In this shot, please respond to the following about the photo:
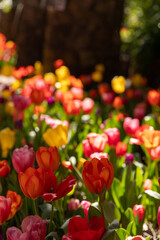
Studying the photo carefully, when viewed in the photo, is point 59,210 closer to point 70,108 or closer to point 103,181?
point 103,181

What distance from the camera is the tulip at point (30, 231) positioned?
0.77 meters

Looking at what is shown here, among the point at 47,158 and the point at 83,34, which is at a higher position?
the point at 47,158

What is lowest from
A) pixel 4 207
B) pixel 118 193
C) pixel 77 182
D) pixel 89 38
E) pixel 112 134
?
pixel 89 38

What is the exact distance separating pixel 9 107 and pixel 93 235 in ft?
5.96

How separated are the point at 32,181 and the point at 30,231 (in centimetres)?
12

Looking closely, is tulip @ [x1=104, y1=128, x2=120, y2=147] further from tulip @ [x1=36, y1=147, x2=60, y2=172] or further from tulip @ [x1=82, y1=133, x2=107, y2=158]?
tulip @ [x1=36, y1=147, x2=60, y2=172]

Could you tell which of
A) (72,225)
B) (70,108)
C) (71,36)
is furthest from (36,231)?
(71,36)

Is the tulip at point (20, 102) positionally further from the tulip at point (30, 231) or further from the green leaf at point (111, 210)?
the tulip at point (30, 231)

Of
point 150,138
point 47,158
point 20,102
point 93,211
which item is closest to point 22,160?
point 47,158

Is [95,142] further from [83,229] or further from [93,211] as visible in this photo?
[83,229]

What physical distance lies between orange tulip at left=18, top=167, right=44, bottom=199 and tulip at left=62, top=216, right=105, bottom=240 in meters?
0.13

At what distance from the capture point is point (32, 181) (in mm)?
845

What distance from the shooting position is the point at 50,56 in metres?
3.95

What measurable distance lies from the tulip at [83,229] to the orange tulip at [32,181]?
5.1 inches
